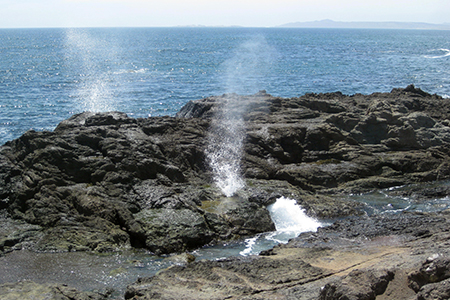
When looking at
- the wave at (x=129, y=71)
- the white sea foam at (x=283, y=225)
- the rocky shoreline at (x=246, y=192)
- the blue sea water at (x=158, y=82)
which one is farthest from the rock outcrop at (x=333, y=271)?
the wave at (x=129, y=71)

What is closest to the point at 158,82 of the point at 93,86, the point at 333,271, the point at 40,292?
the point at 93,86

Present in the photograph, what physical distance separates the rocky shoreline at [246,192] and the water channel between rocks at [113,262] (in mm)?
423

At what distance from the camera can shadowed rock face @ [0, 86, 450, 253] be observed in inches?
512

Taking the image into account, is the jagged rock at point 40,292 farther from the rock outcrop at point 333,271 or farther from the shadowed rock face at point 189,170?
the shadowed rock face at point 189,170

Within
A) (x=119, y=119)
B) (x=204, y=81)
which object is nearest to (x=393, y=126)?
(x=119, y=119)

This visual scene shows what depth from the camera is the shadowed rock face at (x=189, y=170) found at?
13.0m

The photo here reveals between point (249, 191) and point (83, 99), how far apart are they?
25.3 m

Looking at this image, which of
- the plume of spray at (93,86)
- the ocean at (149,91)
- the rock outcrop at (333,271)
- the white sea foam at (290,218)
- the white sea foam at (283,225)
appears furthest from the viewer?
the plume of spray at (93,86)

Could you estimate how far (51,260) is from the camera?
11.4 m

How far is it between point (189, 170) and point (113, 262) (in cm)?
615

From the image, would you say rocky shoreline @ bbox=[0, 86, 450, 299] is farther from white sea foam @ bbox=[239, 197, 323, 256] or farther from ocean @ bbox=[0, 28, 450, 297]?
ocean @ bbox=[0, 28, 450, 297]

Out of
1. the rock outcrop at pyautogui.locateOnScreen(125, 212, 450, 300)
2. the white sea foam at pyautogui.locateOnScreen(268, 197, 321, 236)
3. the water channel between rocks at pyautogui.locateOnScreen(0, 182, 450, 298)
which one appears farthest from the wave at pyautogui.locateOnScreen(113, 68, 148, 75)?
the rock outcrop at pyautogui.locateOnScreen(125, 212, 450, 300)

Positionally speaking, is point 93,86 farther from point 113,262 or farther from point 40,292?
point 40,292

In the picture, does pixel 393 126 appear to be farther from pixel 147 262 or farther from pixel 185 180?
pixel 147 262
